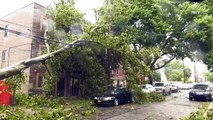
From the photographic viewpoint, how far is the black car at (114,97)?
18406mm

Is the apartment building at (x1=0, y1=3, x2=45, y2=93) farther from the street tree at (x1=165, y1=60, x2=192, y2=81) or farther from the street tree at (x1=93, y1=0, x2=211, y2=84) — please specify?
the street tree at (x1=165, y1=60, x2=192, y2=81)

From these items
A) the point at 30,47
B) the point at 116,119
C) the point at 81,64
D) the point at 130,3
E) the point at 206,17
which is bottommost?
the point at 116,119

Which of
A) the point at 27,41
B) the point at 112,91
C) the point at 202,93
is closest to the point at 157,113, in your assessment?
the point at 112,91

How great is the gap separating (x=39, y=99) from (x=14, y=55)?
1134cm

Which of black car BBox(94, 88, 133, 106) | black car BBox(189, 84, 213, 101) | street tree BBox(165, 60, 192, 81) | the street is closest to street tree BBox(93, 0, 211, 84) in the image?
black car BBox(189, 84, 213, 101)

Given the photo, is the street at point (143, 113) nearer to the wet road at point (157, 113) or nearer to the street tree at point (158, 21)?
the wet road at point (157, 113)

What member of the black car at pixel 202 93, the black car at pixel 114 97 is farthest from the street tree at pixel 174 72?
the black car at pixel 114 97

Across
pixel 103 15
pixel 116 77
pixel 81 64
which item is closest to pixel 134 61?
pixel 81 64

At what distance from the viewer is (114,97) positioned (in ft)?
61.8

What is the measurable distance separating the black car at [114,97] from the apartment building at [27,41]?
8.40m

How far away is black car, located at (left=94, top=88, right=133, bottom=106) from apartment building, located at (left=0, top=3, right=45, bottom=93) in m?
8.40

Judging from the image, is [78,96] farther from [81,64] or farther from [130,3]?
[130,3]

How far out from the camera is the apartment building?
2408cm

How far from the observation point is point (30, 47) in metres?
24.0
